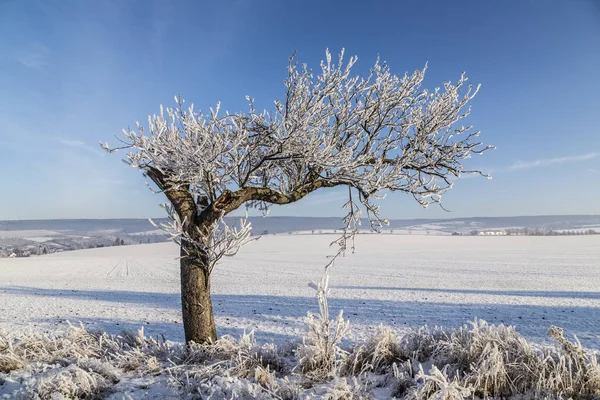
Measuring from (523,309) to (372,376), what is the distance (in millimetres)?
13158

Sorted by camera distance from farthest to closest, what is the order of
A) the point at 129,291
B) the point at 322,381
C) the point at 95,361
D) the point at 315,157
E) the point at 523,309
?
the point at 129,291 < the point at 523,309 < the point at 315,157 < the point at 95,361 < the point at 322,381

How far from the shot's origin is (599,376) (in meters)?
3.92

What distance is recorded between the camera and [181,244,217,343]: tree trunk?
5820mm

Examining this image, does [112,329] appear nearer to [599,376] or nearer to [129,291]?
[129,291]

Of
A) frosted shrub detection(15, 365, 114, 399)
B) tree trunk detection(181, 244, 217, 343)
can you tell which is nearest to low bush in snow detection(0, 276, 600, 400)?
frosted shrub detection(15, 365, 114, 399)

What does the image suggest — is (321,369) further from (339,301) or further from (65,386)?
(339,301)

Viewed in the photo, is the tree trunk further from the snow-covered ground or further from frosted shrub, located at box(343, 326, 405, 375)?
the snow-covered ground

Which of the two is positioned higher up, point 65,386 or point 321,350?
point 321,350

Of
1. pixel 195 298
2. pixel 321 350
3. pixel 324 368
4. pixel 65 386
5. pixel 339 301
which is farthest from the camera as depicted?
pixel 339 301

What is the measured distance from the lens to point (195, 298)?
5836 mm

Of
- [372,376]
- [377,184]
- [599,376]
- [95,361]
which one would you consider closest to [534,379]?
[599,376]

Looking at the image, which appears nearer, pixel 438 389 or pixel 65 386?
pixel 438 389

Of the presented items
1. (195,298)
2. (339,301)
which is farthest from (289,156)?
(339,301)

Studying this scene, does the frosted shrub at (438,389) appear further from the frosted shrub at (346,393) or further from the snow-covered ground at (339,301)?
the snow-covered ground at (339,301)
